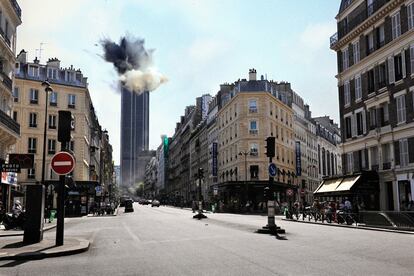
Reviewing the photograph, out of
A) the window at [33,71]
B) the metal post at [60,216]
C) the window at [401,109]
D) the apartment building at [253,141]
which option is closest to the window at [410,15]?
the window at [401,109]

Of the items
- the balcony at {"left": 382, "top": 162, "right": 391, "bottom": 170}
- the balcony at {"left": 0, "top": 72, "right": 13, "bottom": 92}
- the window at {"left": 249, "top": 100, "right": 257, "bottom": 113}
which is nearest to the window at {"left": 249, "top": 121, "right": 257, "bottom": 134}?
the window at {"left": 249, "top": 100, "right": 257, "bottom": 113}

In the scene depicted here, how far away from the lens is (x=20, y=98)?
188 feet

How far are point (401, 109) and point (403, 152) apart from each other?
10.3 feet

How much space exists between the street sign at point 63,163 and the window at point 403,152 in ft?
88.4

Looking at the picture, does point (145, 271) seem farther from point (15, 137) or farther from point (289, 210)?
point (289, 210)

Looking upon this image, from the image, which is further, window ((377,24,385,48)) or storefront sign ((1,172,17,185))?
window ((377,24,385,48))

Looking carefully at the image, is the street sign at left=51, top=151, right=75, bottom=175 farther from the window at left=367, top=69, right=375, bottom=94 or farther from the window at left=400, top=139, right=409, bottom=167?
the window at left=367, top=69, right=375, bottom=94

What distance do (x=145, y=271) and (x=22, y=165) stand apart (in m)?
23.2

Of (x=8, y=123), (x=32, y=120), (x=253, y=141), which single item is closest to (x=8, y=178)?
(x=8, y=123)

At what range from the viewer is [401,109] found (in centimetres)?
3584

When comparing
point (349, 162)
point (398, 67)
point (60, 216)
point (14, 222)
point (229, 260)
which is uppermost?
point (398, 67)

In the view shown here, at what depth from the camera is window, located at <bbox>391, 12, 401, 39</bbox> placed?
36.2 metres

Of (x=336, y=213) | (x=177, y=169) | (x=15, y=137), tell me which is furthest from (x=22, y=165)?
(x=177, y=169)

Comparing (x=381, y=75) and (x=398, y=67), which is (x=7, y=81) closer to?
(x=381, y=75)
